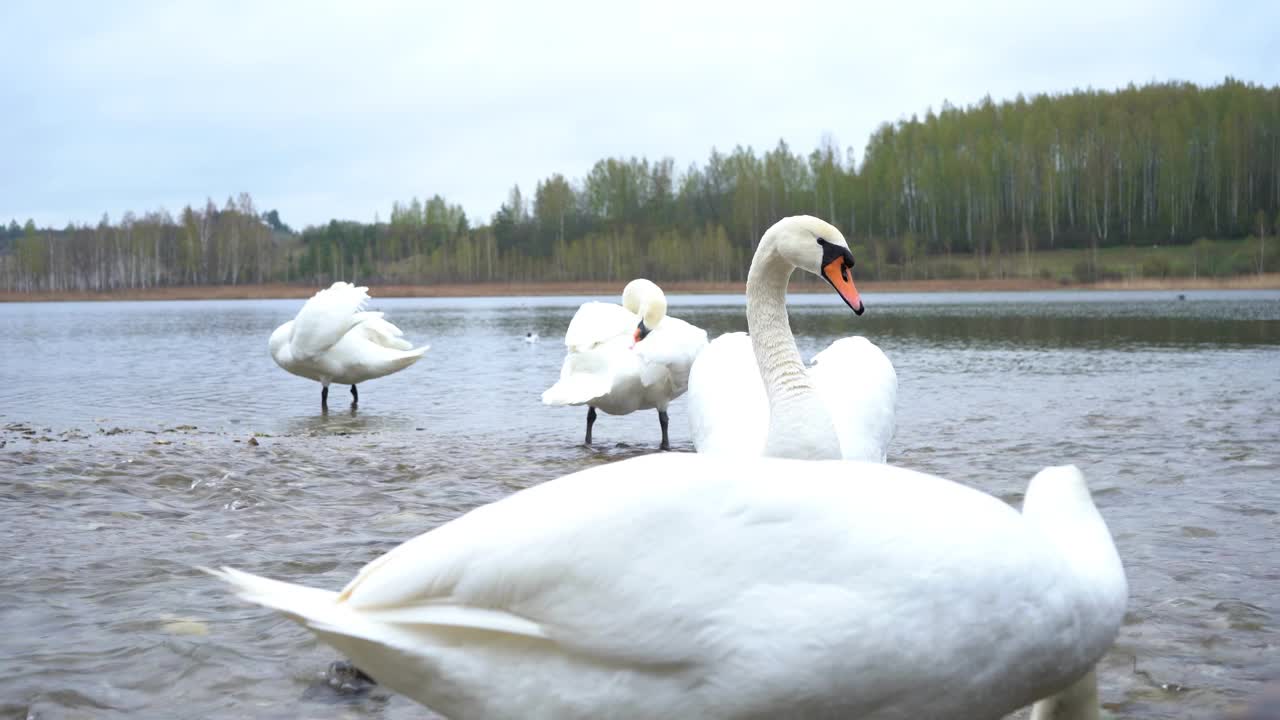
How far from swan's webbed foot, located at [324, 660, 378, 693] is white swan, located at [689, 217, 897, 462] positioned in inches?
93.3

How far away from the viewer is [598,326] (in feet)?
34.1

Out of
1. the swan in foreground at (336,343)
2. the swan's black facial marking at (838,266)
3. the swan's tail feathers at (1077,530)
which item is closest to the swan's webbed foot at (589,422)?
the swan in foreground at (336,343)

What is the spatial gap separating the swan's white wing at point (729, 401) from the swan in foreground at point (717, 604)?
10.6 feet

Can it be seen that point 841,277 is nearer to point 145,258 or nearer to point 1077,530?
point 1077,530

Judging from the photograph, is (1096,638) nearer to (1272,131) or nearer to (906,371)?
(906,371)

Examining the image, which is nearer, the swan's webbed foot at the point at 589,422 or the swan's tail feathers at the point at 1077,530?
→ the swan's tail feathers at the point at 1077,530

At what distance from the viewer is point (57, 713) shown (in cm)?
318

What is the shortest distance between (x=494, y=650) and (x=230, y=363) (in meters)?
19.3

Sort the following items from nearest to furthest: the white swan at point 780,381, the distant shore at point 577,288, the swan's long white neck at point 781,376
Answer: the swan's long white neck at point 781,376 → the white swan at point 780,381 → the distant shore at point 577,288

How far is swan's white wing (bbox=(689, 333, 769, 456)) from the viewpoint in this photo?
5812 millimetres

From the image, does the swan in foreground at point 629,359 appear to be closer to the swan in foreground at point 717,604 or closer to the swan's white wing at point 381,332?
the swan's white wing at point 381,332

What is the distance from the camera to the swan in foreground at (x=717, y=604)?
1.98 metres

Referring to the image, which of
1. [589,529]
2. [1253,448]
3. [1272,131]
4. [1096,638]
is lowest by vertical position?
[1253,448]

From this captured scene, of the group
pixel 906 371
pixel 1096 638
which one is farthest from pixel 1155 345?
pixel 1096 638
